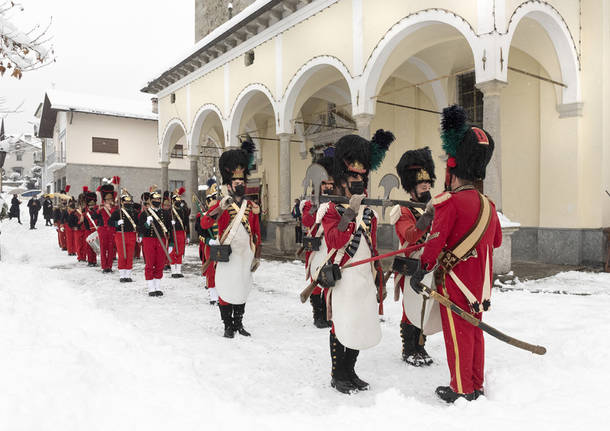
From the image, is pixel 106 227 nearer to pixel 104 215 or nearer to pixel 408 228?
pixel 104 215

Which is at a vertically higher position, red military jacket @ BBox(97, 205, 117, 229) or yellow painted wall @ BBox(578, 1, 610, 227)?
yellow painted wall @ BBox(578, 1, 610, 227)

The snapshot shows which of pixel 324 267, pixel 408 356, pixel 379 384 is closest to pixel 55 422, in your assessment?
pixel 324 267

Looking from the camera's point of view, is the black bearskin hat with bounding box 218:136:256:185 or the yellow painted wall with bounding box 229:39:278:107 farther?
the yellow painted wall with bounding box 229:39:278:107

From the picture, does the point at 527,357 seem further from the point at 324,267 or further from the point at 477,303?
the point at 324,267

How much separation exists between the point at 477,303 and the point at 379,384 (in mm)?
1177

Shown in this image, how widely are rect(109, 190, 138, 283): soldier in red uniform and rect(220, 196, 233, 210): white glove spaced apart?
475 centimetres

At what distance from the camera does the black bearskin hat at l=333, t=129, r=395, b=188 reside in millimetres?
3199

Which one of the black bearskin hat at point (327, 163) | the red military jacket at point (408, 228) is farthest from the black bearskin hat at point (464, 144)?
the black bearskin hat at point (327, 163)

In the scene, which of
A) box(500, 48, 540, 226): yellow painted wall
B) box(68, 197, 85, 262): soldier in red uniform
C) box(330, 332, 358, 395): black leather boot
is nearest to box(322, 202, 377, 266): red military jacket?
box(330, 332, 358, 395): black leather boot

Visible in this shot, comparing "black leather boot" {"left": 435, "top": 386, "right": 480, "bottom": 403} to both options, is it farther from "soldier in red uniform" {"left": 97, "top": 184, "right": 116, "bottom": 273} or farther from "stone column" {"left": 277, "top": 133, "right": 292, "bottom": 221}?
"stone column" {"left": 277, "top": 133, "right": 292, "bottom": 221}

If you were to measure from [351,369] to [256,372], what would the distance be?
0.94m

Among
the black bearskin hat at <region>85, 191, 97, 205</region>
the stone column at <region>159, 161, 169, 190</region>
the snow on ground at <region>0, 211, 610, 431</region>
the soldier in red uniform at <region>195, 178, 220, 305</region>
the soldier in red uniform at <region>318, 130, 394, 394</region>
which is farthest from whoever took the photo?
A: the stone column at <region>159, 161, 169, 190</region>

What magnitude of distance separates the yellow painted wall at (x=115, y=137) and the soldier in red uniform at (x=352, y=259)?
3025 cm

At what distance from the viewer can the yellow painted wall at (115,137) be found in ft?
94.5
